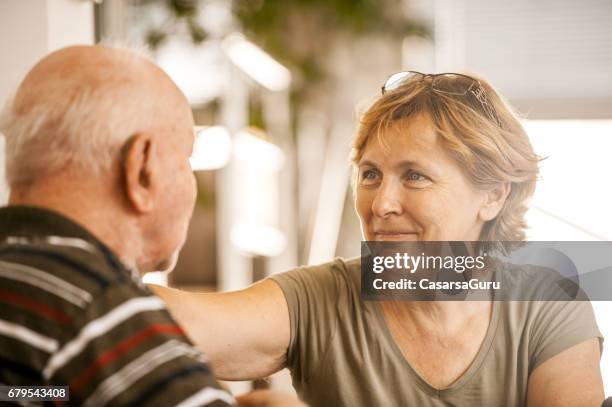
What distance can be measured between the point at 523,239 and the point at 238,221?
1.89 meters

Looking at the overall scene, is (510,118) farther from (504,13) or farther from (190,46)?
(190,46)

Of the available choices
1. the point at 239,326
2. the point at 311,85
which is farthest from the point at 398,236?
the point at 311,85

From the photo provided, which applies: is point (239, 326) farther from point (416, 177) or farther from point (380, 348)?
point (416, 177)

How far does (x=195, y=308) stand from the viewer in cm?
102

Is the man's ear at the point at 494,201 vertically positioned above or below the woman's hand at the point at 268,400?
above

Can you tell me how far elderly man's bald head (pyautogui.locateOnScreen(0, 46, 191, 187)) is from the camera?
76cm

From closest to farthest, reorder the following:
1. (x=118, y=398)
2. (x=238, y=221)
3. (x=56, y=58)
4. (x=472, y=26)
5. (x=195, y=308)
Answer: (x=118, y=398)
(x=56, y=58)
(x=195, y=308)
(x=472, y=26)
(x=238, y=221)

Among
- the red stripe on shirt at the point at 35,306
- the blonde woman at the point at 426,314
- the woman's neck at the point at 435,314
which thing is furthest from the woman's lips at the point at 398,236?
the red stripe on shirt at the point at 35,306

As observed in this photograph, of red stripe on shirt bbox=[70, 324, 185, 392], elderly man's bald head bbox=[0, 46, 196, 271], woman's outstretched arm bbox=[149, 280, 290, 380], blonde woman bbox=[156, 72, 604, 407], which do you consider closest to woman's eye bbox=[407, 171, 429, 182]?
blonde woman bbox=[156, 72, 604, 407]

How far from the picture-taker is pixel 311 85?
2.42 meters

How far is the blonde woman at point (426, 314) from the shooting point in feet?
3.35

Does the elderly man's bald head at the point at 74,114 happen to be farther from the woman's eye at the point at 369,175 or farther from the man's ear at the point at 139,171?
the woman's eye at the point at 369,175

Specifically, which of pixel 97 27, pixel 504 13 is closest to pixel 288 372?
pixel 504 13

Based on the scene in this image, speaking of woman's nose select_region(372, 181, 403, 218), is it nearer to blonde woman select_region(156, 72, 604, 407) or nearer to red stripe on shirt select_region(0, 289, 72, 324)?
blonde woman select_region(156, 72, 604, 407)
